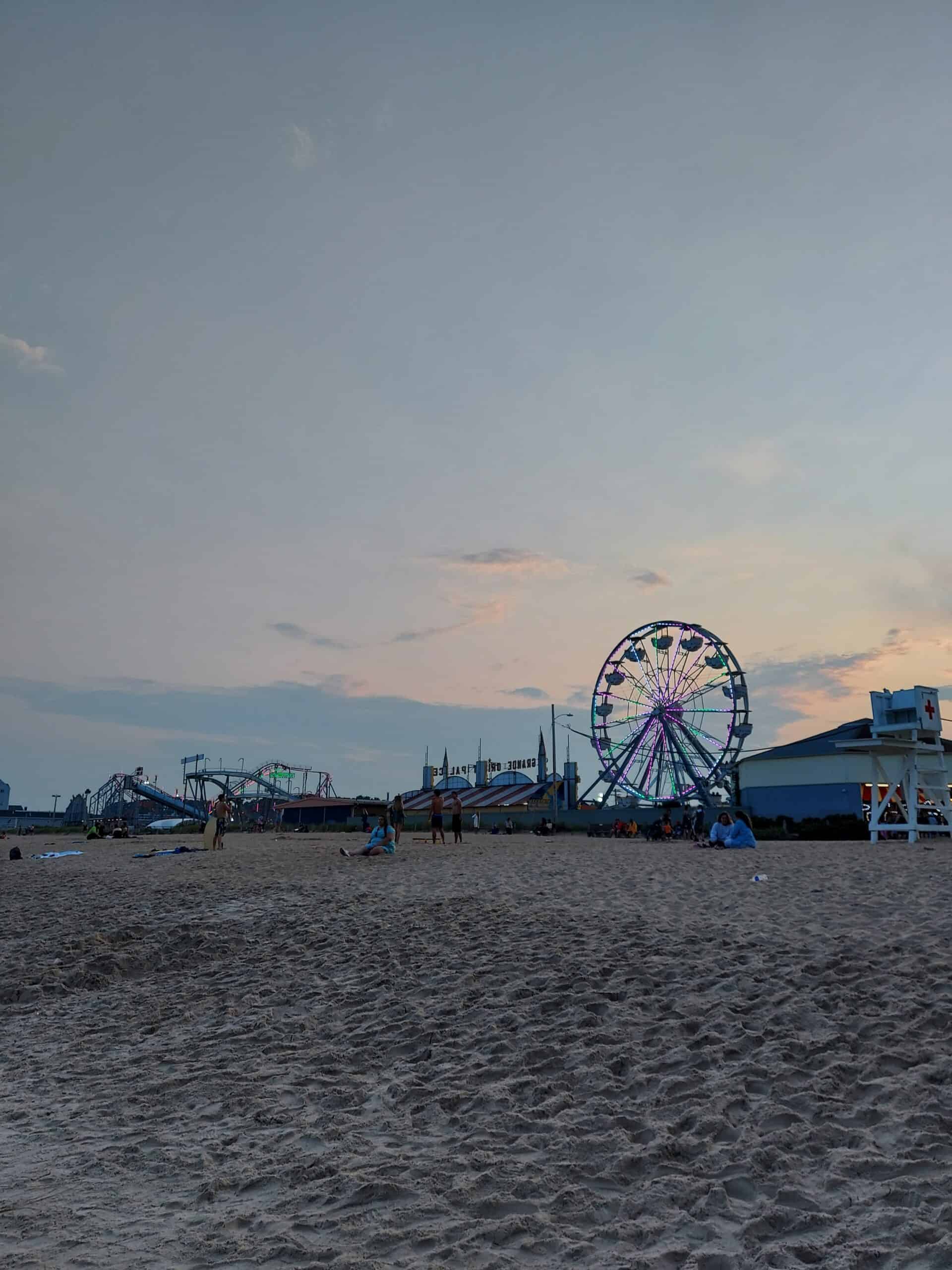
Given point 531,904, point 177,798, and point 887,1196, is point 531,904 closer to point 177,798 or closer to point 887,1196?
point 887,1196

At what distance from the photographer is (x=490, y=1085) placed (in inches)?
250

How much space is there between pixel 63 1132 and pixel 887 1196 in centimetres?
520

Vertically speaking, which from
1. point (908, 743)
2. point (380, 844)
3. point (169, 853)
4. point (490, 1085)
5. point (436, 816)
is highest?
point (908, 743)

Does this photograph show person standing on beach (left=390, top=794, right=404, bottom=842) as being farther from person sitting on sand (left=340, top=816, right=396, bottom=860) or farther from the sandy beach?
the sandy beach

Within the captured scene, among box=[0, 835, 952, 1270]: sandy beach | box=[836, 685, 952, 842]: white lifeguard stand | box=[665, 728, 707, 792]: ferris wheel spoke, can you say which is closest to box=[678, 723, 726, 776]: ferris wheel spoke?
box=[665, 728, 707, 792]: ferris wheel spoke

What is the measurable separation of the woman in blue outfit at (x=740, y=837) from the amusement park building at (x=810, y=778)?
87.6 feet

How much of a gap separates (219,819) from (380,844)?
6914 millimetres

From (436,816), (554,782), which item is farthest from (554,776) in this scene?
(436,816)

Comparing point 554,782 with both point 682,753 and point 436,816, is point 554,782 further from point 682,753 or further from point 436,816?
point 436,816

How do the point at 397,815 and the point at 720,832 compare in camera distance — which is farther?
the point at 397,815

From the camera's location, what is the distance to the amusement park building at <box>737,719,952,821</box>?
4794 cm

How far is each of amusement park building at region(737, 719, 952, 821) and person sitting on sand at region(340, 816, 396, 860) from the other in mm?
31786

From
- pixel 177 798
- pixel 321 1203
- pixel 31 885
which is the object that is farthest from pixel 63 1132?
pixel 177 798

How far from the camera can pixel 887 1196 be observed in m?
4.58
